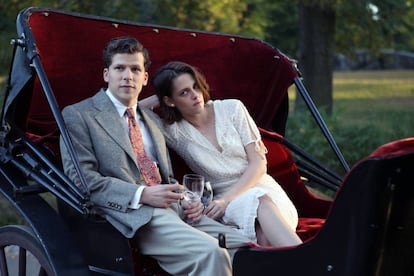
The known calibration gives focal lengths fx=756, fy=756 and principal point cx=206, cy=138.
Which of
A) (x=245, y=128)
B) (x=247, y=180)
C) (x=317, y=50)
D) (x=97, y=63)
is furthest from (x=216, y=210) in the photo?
(x=317, y=50)

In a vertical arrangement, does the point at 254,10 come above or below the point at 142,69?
→ above

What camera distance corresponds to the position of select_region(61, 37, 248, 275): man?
3.17 meters

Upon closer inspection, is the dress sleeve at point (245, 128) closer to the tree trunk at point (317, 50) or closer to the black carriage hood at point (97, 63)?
the black carriage hood at point (97, 63)

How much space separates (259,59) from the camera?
4523mm

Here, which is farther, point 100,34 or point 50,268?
point 100,34

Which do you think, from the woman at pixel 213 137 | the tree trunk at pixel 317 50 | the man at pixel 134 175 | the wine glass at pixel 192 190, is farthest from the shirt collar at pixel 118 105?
the tree trunk at pixel 317 50

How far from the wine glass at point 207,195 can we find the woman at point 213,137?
4 centimetres

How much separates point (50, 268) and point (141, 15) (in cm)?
509

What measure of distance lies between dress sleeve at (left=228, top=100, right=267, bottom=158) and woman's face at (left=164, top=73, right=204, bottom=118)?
200 mm

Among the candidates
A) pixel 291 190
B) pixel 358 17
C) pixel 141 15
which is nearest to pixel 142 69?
pixel 291 190

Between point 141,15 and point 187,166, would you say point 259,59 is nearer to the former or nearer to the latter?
point 187,166

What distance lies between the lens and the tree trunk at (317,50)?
30.7 feet

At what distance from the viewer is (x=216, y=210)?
3.57 meters

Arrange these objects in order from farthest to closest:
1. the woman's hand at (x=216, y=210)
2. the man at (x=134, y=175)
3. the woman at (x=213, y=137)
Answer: the woman at (x=213, y=137) → the woman's hand at (x=216, y=210) → the man at (x=134, y=175)
